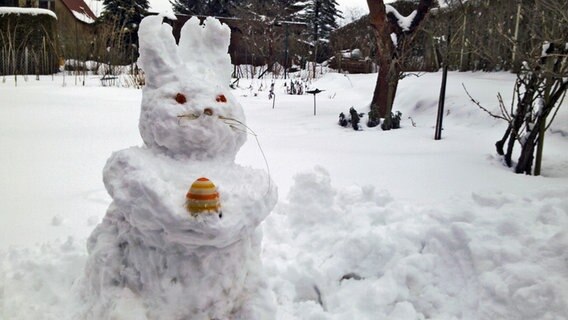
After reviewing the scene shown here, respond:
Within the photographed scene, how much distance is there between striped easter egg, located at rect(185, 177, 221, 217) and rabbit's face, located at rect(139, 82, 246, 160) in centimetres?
28

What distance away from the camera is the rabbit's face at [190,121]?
1.68m

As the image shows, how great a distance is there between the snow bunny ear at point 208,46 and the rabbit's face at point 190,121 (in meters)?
0.24

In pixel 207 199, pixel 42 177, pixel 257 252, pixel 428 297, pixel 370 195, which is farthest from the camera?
pixel 42 177

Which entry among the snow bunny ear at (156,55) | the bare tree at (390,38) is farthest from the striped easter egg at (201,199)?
the bare tree at (390,38)

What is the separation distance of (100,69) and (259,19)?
708cm

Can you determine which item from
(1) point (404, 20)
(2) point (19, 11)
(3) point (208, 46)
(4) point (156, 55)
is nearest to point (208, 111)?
(4) point (156, 55)

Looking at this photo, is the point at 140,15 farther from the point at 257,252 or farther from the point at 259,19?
the point at 257,252

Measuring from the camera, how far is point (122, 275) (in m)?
1.64

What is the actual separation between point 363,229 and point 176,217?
144 cm

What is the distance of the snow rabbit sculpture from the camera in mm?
1518

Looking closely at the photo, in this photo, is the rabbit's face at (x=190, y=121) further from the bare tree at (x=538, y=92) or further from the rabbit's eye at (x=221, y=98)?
the bare tree at (x=538, y=92)

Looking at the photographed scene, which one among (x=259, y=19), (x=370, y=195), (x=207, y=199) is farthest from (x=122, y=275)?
(x=259, y=19)

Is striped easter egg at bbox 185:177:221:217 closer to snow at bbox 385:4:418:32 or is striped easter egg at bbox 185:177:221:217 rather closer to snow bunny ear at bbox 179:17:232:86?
snow bunny ear at bbox 179:17:232:86

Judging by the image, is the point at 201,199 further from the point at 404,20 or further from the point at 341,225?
the point at 404,20
